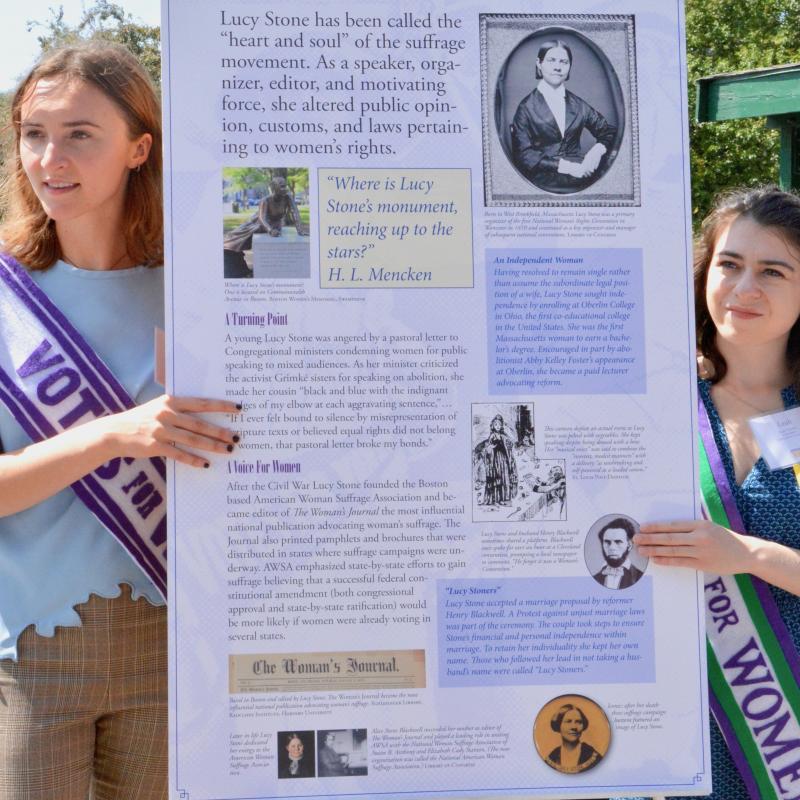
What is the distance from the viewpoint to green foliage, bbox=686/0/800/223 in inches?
471

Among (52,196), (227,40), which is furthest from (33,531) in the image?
(227,40)

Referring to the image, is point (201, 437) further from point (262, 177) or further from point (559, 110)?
point (559, 110)

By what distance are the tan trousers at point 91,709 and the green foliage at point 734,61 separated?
1027 centimetres

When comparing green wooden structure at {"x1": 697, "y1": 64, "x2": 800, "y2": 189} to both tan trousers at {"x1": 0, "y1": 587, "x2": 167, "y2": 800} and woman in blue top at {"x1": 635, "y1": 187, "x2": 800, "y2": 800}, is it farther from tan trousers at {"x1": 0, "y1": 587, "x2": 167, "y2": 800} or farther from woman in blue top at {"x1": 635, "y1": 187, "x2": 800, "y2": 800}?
tan trousers at {"x1": 0, "y1": 587, "x2": 167, "y2": 800}

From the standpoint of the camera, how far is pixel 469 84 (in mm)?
2088

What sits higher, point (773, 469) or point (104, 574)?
point (773, 469)

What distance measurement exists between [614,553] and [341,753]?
72cm

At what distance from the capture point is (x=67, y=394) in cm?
219

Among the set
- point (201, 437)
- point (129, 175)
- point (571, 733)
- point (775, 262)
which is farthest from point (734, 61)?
point (201, 437)

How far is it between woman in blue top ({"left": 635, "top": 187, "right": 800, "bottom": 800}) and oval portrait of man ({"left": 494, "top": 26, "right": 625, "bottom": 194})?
0.64 meters

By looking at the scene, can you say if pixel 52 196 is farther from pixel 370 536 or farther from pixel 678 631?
pixel 678 631

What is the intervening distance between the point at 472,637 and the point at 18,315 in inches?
49.7

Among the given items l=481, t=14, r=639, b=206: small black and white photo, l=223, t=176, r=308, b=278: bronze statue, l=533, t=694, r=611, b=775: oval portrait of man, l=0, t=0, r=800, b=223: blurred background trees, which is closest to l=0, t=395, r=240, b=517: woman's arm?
l=223, t=176, r=308, b=278: bronze statue

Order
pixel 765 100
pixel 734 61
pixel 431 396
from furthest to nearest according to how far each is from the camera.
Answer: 1. pixel 734 61
2. pixel 765 100
3. pixel 431 396
